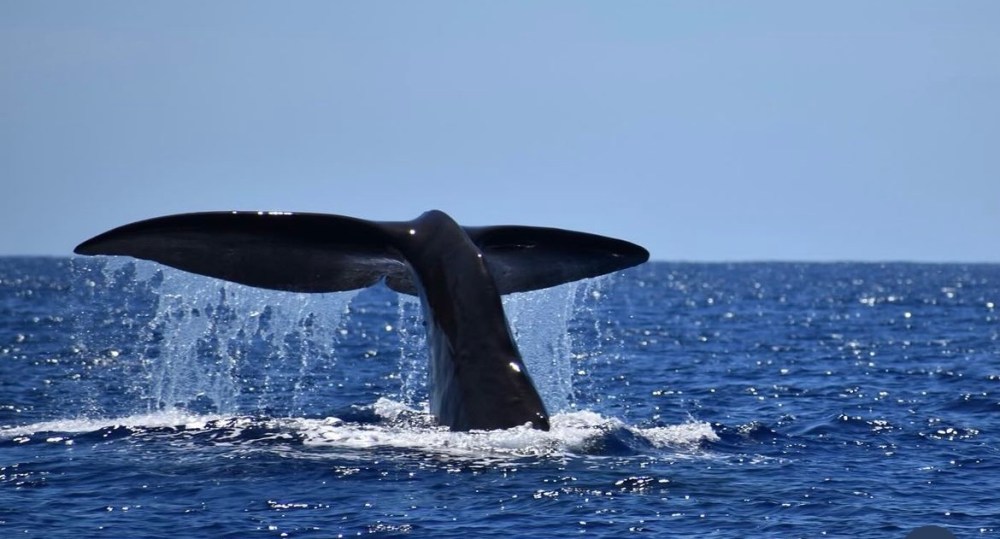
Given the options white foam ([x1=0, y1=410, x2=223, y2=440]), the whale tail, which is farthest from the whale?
white foam ([x1=0, y1=410, x2=223, y2=440])

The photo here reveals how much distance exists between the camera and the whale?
12.4m

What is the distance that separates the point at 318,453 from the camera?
13422 mm

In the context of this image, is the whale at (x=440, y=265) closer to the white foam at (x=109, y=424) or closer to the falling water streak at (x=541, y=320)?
the falling water streak at (x=541, y=320)

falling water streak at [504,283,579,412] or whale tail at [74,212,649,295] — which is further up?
whale tail at [74,212,649,295]

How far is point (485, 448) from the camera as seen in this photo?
501 inches

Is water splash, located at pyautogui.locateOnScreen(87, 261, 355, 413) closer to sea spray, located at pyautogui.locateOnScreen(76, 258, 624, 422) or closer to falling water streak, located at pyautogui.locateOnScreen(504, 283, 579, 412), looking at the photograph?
sea spray, located at pyautogui.locateOnScreen(76, 258, 624, 422)

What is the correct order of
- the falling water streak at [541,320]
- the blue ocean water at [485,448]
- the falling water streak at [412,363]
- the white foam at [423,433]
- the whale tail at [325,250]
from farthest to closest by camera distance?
the falling water streak at [412,363], the falling water streak at [541,320], the white foam at [423,433], the whale tail at [325,250], the blue ocean water at [485,448]

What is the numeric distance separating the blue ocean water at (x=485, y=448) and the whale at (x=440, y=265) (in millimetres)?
247

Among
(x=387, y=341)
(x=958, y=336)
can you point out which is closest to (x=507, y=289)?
(x=387, y=341)

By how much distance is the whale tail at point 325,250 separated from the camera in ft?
39.5

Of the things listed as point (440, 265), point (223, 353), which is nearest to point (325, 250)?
point (440, 265)

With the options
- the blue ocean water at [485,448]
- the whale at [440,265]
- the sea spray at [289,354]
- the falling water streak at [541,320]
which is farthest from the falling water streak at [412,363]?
the falling water streak at [541,320]

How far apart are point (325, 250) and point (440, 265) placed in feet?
3.32

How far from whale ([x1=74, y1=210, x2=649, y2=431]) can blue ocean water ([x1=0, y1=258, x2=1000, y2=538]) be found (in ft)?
0.81
